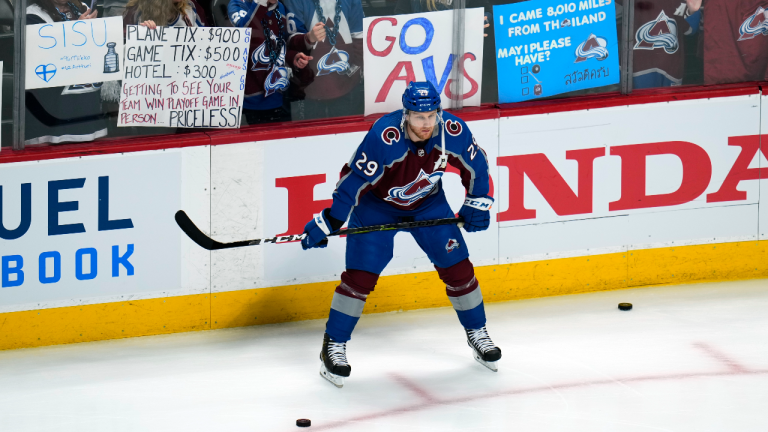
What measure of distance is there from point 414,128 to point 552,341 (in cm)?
140

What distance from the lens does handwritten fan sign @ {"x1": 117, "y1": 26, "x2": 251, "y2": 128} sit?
16.6ft

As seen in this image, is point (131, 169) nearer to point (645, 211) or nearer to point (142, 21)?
point (142, 21)

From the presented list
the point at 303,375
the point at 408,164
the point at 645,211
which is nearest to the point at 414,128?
the point at 408,164

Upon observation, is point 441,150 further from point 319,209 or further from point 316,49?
point 316,49

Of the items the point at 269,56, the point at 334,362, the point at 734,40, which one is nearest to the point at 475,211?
the point at 334,362

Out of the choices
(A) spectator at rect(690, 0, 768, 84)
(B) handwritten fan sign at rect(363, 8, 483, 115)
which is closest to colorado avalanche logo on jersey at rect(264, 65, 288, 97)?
(B) handwritten fan sign at rect(363, 8, 483, 115)

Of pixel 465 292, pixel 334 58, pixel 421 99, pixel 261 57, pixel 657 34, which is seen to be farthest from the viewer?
pixel 657 34

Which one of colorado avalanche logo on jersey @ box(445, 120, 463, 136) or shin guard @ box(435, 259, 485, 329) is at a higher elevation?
colorado avalanche logo on jersey @ box(445, 120, 463, 136)

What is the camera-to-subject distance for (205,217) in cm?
515

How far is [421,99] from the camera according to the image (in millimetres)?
4191

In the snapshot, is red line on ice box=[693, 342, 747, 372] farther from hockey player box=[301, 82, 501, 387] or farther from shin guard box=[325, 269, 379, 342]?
shin guard box=[325, 269, 379, 342]

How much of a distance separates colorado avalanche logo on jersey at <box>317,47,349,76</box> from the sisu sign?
3.87 ft

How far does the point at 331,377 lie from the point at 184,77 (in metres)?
1.63

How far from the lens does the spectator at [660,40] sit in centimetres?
574
